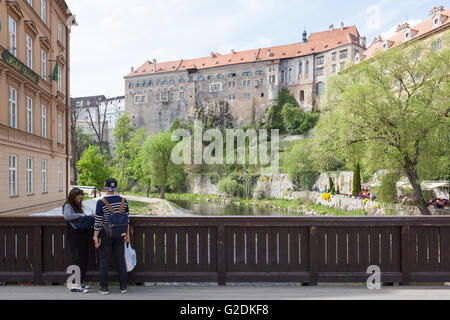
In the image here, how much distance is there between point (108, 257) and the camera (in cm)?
387

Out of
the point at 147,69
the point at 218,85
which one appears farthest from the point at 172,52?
the point at 218,85

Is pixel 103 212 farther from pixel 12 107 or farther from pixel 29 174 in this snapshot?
pixel 29 174

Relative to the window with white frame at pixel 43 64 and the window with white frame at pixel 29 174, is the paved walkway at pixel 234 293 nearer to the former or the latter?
the window with white frame at pixel 29 174

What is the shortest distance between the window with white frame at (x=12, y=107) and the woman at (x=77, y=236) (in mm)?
8165

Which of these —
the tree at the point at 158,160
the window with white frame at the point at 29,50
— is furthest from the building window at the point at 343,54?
the window with white frame at the point at 29,50

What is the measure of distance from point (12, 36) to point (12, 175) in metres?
4.36

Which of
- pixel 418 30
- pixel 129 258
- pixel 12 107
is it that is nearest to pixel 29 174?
pixel 12 107

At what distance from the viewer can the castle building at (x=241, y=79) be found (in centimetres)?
6481

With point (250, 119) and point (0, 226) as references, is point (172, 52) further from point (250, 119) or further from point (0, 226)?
point (0, 226)

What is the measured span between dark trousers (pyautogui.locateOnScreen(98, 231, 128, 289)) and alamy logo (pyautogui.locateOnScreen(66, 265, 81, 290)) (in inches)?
11.8

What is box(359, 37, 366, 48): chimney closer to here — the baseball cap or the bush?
the bush

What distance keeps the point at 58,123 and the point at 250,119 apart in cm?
5628

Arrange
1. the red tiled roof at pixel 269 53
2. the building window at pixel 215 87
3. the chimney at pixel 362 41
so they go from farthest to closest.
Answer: the building window at pixel 215 87 → the red tiled roof at pixel 269 53 → the chimney at pixel 362 41
